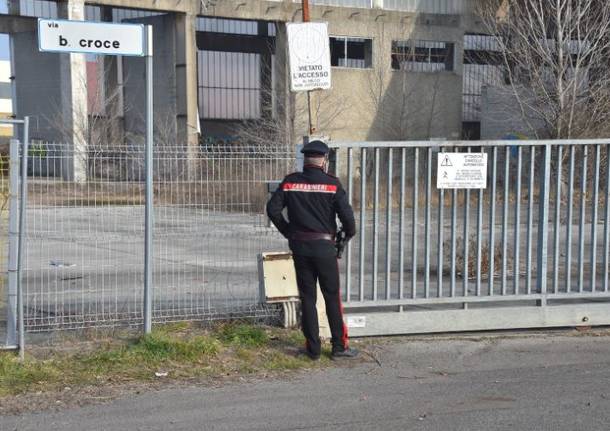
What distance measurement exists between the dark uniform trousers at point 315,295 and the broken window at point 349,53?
104 feet

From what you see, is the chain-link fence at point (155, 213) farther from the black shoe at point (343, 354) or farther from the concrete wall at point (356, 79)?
the concrete wall at point (356, 79)

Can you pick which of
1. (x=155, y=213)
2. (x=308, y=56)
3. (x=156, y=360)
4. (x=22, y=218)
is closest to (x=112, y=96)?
(x=308, y=56)

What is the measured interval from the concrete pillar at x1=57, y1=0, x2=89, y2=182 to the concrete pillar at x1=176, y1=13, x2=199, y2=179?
14.8 ft

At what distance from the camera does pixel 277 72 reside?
3656 cm

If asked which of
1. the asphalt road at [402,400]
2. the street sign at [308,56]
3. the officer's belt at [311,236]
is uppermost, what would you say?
the street sign at [308,56]

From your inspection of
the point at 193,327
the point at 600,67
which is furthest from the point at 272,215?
the point at 600,67

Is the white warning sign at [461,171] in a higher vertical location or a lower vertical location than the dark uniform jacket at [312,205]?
higher

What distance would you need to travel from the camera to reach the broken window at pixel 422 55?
37781mm

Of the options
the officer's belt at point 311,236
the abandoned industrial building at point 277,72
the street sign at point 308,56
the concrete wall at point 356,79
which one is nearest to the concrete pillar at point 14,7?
the abandoned industrial building at point 277,72

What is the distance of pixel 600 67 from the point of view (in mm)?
24812

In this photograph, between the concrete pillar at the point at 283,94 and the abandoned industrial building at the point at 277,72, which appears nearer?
the concrete pillar at the point at 283,94

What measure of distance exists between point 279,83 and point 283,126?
281 inches

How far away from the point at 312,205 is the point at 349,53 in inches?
1362

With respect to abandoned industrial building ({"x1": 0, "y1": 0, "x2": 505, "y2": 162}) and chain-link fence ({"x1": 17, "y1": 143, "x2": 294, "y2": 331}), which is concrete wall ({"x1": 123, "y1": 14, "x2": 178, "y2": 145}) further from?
chain-link fence ({"x1": 17, "y1": 143, "x2": 294, "y2": 331})
